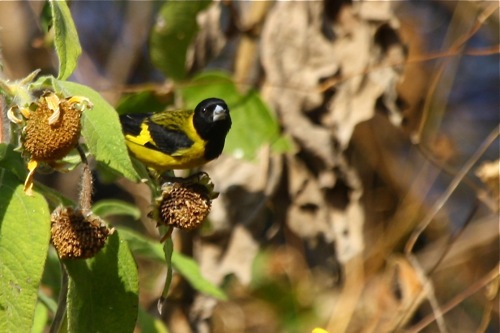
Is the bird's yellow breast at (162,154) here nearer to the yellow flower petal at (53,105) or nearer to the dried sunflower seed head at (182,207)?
the dried sunflower seed head at (182,207)

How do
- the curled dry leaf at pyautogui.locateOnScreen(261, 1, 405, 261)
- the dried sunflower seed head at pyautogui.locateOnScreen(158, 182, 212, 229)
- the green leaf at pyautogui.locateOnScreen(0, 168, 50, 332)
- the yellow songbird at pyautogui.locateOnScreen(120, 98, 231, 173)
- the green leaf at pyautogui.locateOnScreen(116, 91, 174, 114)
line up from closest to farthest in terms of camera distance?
the green leaf at pyautogui.locateOnScreen(0, 168, 50, 332) < the dried sunflower seed head at pyautogui.locateOnScreen(158, 182, 212, 229) < the yellow songbird at pyautogui.locateOnScreen(120, 98, 231, 173) < the green leaf at pyautogui.locateOnScreen(116, 91, 174, 114) < the curled dry leaf at pyautogui.locateOnScreen(261, 1, 405, 261)

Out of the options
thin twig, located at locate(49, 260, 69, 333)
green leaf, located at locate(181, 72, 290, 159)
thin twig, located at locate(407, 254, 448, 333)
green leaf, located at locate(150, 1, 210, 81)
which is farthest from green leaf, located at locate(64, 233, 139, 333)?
green leaf, located at locate(150, 1, 210, 81)

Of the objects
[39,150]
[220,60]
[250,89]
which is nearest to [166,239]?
[39,150]

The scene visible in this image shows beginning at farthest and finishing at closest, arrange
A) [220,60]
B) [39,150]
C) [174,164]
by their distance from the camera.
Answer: [220,60] → [174,164] → [39,150]

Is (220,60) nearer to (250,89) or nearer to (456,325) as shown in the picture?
(250,89)

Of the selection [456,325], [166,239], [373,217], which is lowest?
[456,325]

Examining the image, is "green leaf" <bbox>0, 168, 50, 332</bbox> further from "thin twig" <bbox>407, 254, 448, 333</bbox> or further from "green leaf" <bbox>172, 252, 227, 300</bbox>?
"thin twig" <bbox>407, 254, 448, 333</bbox>
